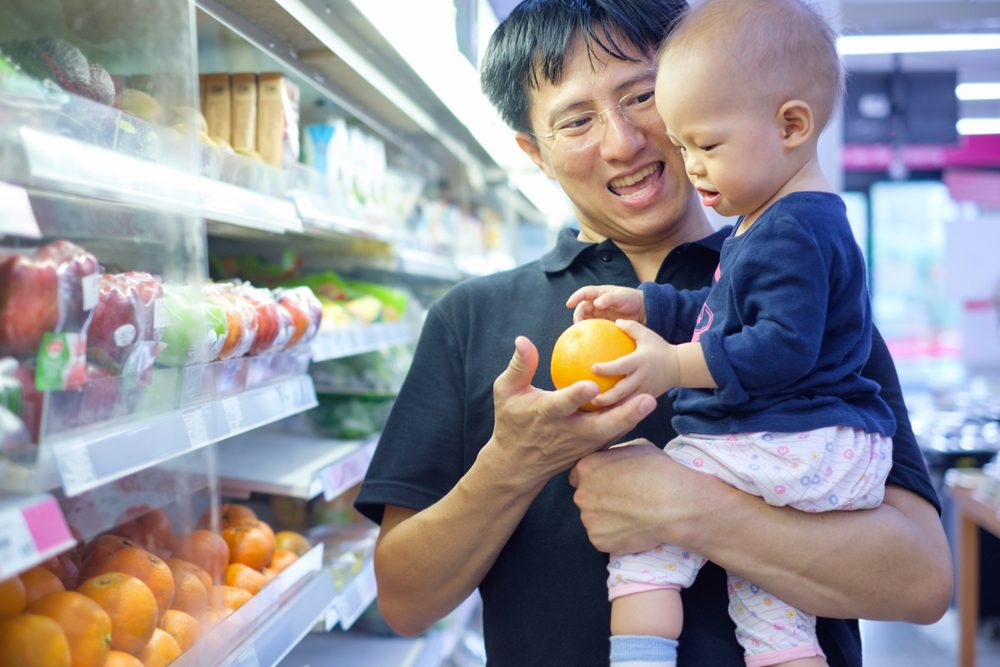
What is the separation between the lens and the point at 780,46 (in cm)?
106

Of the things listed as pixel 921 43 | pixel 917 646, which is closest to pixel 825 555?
pixel 917 646

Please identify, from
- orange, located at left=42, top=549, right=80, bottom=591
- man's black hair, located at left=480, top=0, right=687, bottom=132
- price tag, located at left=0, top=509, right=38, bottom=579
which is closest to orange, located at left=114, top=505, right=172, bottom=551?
orange, located at left=42, top=549, right=80, bottom=591

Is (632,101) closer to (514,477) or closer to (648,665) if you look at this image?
(514,477)

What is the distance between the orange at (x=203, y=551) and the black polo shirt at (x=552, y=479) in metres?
0.28

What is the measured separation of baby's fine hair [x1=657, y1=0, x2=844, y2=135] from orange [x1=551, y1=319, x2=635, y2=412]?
44 cm

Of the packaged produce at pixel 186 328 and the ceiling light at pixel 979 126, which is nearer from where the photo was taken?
the packaged produce at pixel 186 328

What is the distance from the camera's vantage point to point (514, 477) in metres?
1.07

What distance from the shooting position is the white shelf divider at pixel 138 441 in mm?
792

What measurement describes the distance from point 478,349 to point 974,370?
16.6 feet

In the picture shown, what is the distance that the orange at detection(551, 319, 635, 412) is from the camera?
101 cm

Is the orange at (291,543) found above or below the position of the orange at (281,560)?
below

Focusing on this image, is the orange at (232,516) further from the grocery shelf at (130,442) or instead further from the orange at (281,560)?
the grocery shelf at (130,442)

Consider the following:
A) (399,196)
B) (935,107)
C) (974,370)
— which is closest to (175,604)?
(399,196)

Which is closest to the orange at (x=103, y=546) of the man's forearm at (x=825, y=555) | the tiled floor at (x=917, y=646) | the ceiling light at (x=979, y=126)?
the man's forearm at (x=825, y=555)
